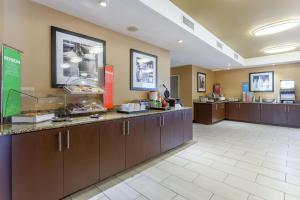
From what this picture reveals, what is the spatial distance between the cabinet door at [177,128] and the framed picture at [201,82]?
3652 mm

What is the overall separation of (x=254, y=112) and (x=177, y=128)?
479 centimetres

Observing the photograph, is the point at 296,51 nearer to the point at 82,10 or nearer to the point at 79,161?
the point at 82,10

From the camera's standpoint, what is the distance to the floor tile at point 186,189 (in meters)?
Answer: 1.90

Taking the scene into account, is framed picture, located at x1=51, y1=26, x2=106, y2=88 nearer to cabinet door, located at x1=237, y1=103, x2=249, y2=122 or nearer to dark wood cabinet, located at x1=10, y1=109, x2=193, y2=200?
dark wood cabinet, located at x1=10, y1=109, x2=193, y2=200

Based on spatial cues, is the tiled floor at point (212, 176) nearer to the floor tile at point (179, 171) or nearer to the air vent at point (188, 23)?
the floor tile at point (179, 171)

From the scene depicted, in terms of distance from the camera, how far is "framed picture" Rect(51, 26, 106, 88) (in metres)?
2.27

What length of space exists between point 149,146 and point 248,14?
3064 millimetres

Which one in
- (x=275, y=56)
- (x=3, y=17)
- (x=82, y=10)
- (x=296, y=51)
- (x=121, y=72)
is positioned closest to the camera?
(x=3, y=17)

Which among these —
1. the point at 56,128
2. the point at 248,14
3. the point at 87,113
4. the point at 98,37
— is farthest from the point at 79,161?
the point at 248,14

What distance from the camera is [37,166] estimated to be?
5.12 feet

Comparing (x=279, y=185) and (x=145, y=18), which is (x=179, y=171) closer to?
(x=279, y=185)

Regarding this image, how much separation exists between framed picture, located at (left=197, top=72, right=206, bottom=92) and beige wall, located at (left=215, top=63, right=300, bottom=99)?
1220 mm

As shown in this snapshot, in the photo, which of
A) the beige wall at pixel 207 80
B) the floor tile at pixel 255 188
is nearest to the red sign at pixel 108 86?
the floor tile at pixel 255 188

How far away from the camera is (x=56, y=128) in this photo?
5.48ft
